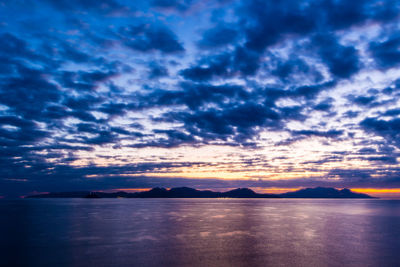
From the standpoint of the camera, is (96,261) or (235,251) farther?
(235,251)

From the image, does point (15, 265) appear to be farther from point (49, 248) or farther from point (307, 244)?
point (307, 244)

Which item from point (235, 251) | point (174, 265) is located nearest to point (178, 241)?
point (235, 251)

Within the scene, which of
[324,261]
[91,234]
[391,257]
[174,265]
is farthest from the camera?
[91,234]

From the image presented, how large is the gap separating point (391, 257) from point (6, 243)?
39539mm

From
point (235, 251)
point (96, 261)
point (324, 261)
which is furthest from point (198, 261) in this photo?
point (324, 261)

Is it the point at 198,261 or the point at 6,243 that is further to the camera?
the point at 6,243

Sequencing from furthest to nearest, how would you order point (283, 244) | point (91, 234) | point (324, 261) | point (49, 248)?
point (91, 234) < point (283, 244) < point (49, 248) < point (324, 261)

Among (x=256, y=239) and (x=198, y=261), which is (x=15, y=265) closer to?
(x=198, y=261)

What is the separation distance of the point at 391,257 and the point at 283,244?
998 centimetres

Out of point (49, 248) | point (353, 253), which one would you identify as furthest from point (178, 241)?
point (353, 253)

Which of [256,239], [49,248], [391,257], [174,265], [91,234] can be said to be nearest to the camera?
[174,265]

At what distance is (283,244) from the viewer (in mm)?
32906

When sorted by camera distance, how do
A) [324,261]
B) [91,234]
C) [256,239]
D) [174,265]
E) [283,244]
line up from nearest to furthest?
[174,265] < [324,261] < [283,244] < [256,239] < [91,234]

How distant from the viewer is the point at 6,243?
3378cm
